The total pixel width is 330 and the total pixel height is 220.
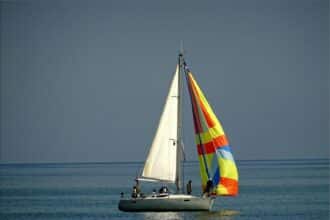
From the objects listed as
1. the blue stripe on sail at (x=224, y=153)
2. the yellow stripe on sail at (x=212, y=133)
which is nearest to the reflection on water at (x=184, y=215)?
the blue stripe on sail at (x=224, y=153)

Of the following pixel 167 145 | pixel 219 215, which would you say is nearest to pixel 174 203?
pixel 219 215

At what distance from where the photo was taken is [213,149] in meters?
57.7

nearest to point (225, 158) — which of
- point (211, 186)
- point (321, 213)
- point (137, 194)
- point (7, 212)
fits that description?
point (211, 186)

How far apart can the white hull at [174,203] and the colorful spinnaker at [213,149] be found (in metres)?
1.22

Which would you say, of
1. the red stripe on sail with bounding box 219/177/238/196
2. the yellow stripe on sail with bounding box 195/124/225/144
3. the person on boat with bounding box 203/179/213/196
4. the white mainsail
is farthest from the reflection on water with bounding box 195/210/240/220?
the yellow stripe on sail with bounding box 195/124/225/144

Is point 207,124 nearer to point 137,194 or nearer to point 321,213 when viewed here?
point 137,194

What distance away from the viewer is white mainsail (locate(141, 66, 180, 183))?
57688 mm

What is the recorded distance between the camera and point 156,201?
5600 centimetres

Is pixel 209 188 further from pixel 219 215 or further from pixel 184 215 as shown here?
pixel 184 215

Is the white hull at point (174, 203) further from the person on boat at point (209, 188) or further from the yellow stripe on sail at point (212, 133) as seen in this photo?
the yellow stripe on sail at point (212, 133)

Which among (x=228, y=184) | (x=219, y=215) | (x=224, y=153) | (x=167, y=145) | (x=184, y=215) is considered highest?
(x=167, y=145)

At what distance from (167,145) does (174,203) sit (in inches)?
150

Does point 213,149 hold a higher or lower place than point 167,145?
lower

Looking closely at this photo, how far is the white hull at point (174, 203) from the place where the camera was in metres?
55.8
